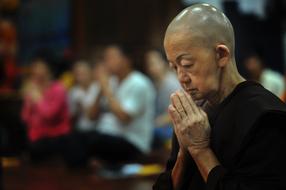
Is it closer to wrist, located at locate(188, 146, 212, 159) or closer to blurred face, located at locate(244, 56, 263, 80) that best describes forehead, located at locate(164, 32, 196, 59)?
wrist, located at locate(188, 146, 212, 159)

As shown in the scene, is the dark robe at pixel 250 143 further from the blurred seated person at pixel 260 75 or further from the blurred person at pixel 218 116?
the blurred seated person at pixel 260 75

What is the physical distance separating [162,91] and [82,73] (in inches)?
48.5

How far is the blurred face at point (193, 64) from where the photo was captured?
5.68ft

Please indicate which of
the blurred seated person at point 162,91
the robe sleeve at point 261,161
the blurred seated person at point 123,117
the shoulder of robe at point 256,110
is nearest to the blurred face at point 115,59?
the blurred seated person at point 123,117

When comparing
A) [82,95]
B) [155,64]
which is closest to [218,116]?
[155,64]

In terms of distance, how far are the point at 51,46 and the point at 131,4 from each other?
1.84m

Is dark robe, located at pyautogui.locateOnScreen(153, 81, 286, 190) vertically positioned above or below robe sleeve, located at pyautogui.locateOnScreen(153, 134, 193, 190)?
above

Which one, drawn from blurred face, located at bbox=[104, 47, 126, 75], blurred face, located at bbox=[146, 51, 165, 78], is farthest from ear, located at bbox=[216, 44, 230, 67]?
blurred face, located at bbox=[146, 51, 165, 78]

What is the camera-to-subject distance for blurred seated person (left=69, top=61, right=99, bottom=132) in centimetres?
654

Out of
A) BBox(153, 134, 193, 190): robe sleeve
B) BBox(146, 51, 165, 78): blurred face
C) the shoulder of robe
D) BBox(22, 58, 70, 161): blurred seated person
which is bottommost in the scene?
BBox(22, 58, 70, 161): blurred seated person

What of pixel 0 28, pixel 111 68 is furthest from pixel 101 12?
pixel 111 68

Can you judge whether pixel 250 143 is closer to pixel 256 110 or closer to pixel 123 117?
pixel 256 110

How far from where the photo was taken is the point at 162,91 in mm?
6457

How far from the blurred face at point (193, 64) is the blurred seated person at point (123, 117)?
363cm
